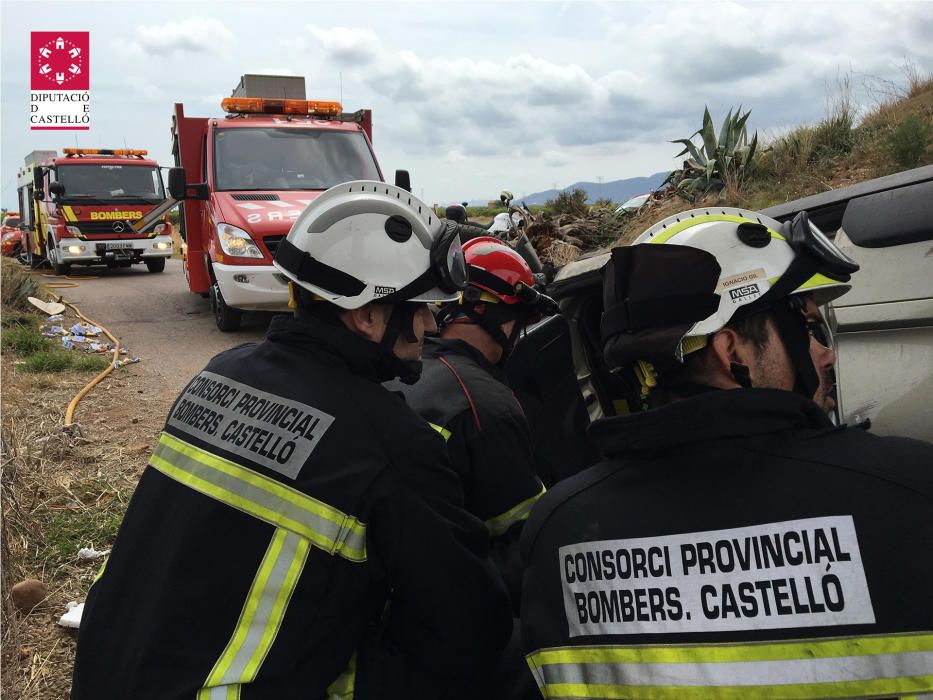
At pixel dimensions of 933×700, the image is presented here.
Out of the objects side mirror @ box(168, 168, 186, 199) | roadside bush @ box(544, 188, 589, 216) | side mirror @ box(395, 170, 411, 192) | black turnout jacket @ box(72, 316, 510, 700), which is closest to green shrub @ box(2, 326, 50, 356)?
side mirror @ box(168, 168, 186, 199)

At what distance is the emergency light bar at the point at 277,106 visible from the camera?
10312mm

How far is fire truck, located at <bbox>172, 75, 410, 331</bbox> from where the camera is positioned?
8.63 meters

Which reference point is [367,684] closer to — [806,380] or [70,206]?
[806,380]

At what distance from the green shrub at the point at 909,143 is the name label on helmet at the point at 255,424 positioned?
8.48m

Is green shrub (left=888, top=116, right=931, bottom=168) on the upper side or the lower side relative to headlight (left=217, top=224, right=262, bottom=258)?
upper

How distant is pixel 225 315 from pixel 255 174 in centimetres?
178

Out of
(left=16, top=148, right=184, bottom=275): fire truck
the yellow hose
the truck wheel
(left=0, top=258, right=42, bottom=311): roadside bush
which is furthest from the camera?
(left=16, top=148, right=184, bottom=275): fire truck

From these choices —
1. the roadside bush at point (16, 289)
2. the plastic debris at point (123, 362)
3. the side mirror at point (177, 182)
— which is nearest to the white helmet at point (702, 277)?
the plastic debris at point (123, 362)

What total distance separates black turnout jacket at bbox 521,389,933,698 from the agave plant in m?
8.92

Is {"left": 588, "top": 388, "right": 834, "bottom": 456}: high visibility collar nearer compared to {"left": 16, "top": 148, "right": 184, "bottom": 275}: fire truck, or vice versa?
{"left": 588, "top": 388, "right": 834, "bottom": 456}: high visibility collar

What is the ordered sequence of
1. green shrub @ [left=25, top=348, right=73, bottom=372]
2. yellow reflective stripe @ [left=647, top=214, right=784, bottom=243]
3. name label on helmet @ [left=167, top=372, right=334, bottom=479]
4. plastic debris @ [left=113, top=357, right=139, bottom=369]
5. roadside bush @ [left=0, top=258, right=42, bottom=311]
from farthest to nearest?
roadside bush @ [left=0, top=258, right=42, bottom=311] < plastic debris @ [left=113, top=357, right=139, bottom=369] < green shrub @ [left=25, top=348, right=73, bottom=372] < name label on helmet @ [left=167, top=372, right=334, bottom=479] < yellow reflective stripe @ [left=647, top=214, right=784, bottom=243]

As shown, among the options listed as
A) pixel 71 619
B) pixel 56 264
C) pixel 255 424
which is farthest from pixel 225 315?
pixel 56 264

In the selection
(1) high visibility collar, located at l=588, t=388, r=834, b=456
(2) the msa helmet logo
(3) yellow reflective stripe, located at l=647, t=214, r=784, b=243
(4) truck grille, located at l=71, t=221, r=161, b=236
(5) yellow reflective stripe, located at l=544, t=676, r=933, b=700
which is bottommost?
(5) yellow reflective stripe, located at l=544, t=676, r=933, b=700

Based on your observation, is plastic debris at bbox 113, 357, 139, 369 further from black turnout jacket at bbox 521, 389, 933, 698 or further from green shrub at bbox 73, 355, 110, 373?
black turnout jacket at bbox 521, 389, 933, 698
